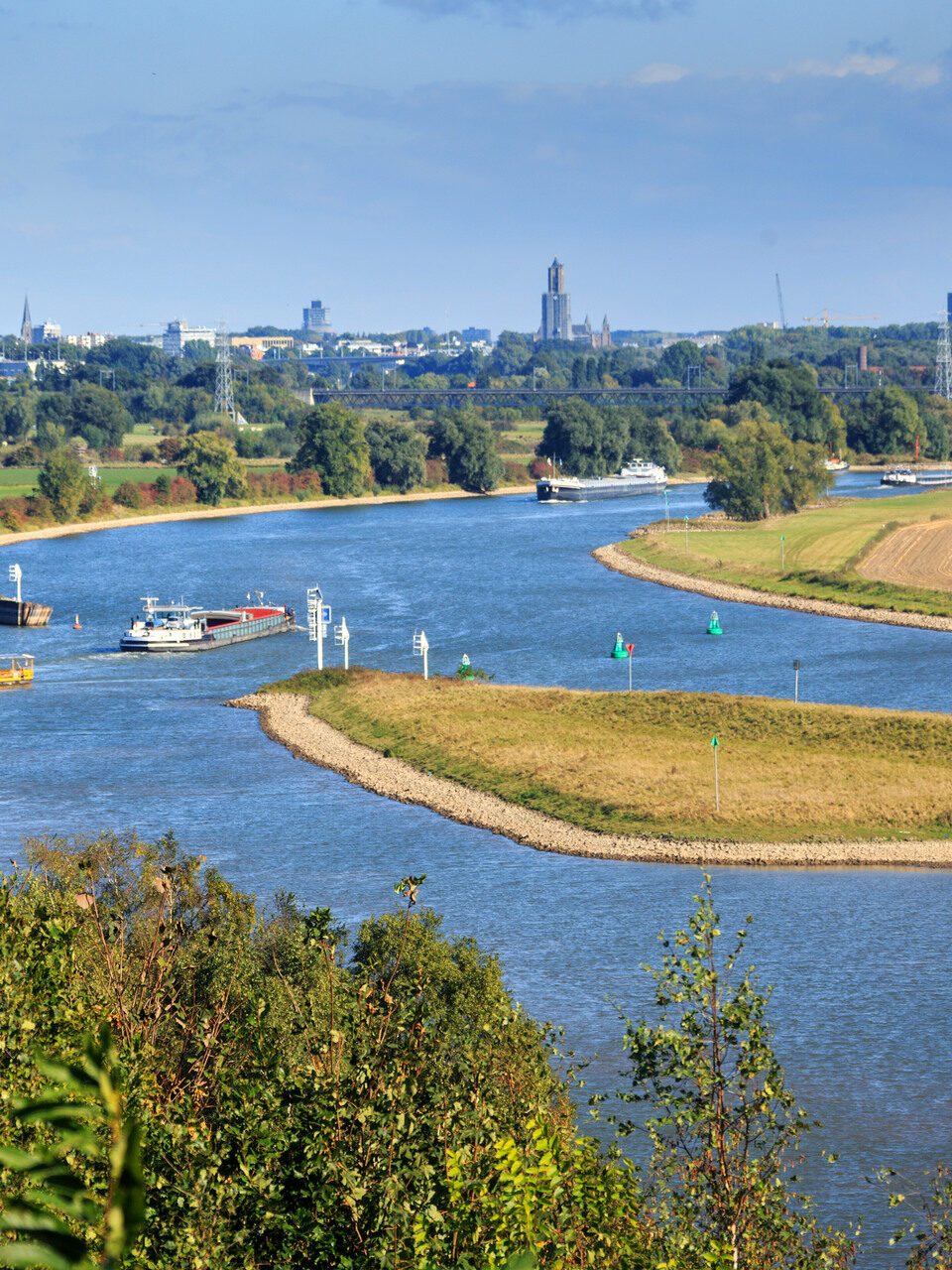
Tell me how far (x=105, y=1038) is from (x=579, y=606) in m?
83.2

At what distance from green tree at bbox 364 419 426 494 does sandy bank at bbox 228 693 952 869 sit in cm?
11178

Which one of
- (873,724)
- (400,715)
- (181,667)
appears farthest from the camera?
(181,667)

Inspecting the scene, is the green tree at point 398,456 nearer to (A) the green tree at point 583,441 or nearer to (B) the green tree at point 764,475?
(A) the green tree at point 583,441

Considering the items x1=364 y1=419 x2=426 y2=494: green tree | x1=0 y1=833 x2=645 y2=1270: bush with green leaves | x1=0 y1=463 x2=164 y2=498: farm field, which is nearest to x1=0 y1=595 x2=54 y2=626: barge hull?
x1=0 y1=463 x2=164 y2=498: farm field

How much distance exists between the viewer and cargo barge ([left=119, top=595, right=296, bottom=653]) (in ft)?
248

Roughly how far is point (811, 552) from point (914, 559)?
7.73 meters

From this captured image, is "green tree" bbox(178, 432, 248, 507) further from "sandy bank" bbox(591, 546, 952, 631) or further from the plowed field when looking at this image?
the plowed field

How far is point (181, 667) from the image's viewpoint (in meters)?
71.6

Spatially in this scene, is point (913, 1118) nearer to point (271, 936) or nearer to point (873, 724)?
point (271, 936)

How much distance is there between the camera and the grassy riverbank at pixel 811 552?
292ft

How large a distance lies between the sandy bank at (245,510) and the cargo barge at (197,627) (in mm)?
51774

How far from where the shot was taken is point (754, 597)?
298 ft

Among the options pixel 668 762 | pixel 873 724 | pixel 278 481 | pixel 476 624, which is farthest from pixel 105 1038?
pixel 278 481

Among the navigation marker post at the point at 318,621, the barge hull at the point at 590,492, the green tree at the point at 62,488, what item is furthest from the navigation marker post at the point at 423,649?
the barge hull at the point at 590,492
